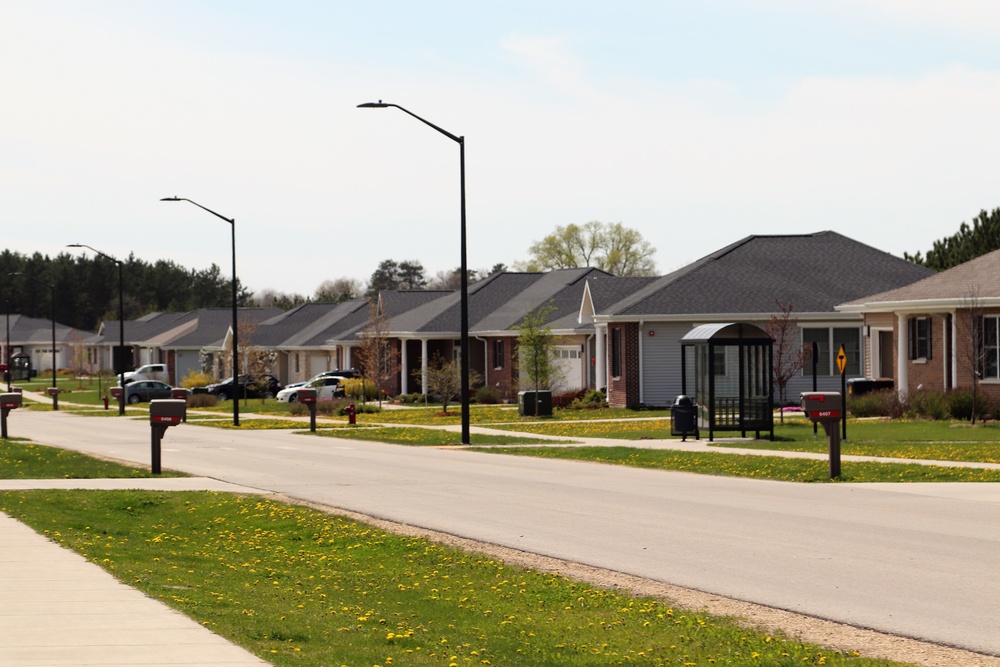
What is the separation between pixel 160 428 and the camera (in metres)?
25.4

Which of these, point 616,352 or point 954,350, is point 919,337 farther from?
point 616,352

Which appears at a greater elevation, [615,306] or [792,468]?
[615,306]

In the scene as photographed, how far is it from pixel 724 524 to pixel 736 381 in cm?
1798

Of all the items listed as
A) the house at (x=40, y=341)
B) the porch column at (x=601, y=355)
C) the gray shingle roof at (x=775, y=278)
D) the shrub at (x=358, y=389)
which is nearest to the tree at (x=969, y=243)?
the gray shingle roof at (x=775, y=278)

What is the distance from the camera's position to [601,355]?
55.3 meters

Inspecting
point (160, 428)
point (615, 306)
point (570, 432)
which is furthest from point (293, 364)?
point (160, 428)

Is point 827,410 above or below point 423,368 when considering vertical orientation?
below

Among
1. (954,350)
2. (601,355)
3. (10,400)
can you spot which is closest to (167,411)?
(10,400)

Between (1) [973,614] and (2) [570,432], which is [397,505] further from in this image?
(2) [570,432]

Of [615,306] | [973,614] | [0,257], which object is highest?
[0,257]

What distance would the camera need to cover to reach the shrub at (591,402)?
53531 mm

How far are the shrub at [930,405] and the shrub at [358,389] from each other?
29.2m

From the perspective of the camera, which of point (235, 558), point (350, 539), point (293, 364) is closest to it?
point (235, 558)

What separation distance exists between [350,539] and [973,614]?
286 inches
